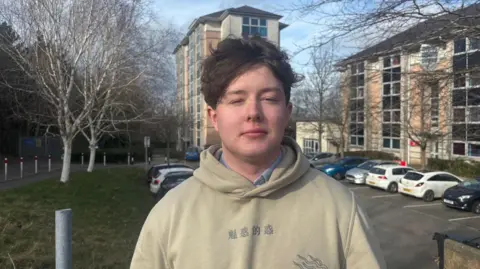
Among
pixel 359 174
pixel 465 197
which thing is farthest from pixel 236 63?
pixel 359 174

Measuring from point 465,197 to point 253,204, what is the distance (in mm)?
16452

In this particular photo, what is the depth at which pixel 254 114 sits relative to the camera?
1632mm

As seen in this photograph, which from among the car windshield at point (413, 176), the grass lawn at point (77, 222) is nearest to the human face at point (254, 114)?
the grass lawn at point (77, 222)

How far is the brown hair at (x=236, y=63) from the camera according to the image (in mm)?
1698

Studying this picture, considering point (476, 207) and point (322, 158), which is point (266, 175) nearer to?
point (476, 207)

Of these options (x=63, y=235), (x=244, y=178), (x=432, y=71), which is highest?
(x=432, y=71)

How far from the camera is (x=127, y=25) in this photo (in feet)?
54.5

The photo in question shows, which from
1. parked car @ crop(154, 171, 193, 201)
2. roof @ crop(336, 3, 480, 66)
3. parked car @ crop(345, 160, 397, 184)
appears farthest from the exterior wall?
roof @ crop(336, 3, 480, 66)

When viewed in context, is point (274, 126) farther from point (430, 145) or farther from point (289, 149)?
point (430, 145)

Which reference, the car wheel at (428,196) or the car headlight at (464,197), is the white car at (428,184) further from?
the car headlight at (464,197)

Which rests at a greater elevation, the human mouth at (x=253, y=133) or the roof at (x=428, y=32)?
the roof at (x=428, y=32)

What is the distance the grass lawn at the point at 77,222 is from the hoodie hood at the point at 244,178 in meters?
5.38

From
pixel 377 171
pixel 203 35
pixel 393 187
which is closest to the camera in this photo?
pixel 393 187

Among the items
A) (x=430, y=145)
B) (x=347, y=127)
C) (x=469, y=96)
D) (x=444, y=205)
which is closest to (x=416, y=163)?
(x=430, y=145)
